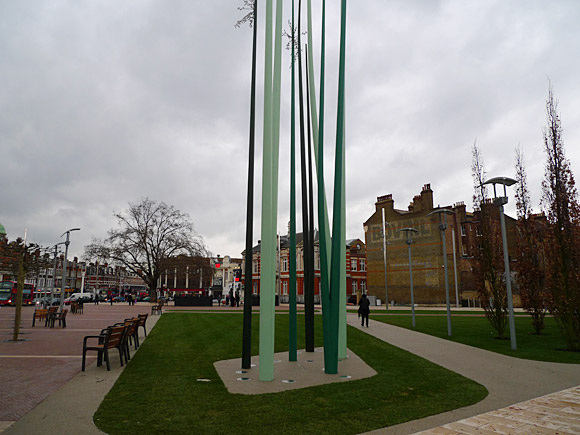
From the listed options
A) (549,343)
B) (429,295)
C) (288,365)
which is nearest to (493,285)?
(549,343)

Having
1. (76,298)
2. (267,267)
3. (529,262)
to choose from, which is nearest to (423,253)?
(529,262)

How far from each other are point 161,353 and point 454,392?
7412 mm

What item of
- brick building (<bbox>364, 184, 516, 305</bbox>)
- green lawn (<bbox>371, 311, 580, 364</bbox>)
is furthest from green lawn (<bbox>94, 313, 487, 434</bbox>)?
brick building (<bbox>364, 184, 516, 305</bbox>)

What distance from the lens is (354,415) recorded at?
5602 mm

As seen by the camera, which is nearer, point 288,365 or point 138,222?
point 288,365

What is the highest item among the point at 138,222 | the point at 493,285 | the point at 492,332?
the point at 138,222

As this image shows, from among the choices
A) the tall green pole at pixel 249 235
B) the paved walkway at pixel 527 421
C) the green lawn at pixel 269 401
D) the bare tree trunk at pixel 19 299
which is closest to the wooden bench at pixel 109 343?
the green lawn at pixel 269 401

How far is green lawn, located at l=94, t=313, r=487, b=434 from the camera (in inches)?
202

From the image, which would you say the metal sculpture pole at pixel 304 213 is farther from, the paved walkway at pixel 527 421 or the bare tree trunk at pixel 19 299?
the bare tree trunk at pixel 19 299

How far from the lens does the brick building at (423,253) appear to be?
47.6 metres

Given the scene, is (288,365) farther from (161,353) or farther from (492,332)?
(492,332)

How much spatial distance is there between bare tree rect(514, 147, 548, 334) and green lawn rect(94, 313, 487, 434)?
1044cm

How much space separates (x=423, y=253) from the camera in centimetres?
4994

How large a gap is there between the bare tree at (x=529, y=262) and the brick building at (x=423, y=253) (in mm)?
26706
